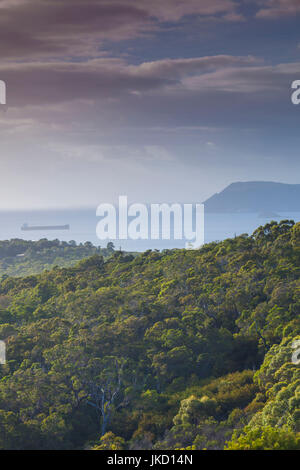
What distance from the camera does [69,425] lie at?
54.1 feet

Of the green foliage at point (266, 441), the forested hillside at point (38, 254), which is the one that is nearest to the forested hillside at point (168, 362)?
the green foliage at point (266, 441)

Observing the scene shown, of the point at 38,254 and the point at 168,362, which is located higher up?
the point at 38,254

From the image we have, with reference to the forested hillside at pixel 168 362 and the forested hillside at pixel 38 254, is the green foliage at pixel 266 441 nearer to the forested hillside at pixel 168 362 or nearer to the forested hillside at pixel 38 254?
the forested hillside at pixel 168 362

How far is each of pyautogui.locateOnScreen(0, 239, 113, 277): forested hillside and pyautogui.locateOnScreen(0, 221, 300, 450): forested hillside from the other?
42279 mm

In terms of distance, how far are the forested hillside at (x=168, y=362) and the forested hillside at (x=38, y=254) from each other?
42.3 m

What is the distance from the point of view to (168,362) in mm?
19938

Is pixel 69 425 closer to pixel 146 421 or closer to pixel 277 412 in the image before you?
pixel 146 421

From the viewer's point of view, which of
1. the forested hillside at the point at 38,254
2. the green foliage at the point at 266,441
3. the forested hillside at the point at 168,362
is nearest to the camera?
the green foliage at the point at 266,441

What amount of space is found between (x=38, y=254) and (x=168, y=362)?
61140 mm

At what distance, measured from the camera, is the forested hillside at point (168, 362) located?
1533cm

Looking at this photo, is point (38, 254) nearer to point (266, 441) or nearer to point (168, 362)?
point (168, 362)

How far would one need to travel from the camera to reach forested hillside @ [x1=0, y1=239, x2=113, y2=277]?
238ft

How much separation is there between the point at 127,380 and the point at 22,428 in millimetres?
4657

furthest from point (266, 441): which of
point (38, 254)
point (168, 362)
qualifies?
point (38, 254)
